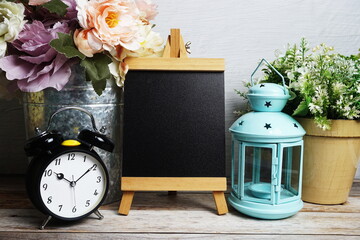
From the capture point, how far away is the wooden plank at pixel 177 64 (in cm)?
98

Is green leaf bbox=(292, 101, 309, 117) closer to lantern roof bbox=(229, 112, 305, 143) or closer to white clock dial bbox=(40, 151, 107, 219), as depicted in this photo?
lantern roof bbox=(229, 112, 305, 143)

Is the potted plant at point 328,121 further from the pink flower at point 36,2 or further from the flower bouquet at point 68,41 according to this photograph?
the pink flower at point 36,2

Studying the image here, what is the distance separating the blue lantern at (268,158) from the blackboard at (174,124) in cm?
7

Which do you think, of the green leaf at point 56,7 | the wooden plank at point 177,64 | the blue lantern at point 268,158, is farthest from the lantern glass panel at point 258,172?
the green leaf at point 56,7

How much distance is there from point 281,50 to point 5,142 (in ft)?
3.77

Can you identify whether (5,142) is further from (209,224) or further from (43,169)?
(209,224)

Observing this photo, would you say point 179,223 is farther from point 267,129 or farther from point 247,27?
point 247,27

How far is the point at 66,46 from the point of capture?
0.90m

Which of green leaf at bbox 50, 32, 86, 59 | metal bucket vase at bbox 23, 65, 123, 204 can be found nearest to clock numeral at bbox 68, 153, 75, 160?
metal bucket vase at bbox 23, 65, 123, 204

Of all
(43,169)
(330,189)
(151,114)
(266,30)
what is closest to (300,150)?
(330,189)

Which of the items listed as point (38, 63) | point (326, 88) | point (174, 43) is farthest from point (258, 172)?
point (38, 63)

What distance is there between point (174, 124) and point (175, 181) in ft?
0.52

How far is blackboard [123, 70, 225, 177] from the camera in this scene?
3.18 ft

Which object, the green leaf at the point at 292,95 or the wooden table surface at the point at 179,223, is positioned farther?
the green leaf at the point at 292,95
